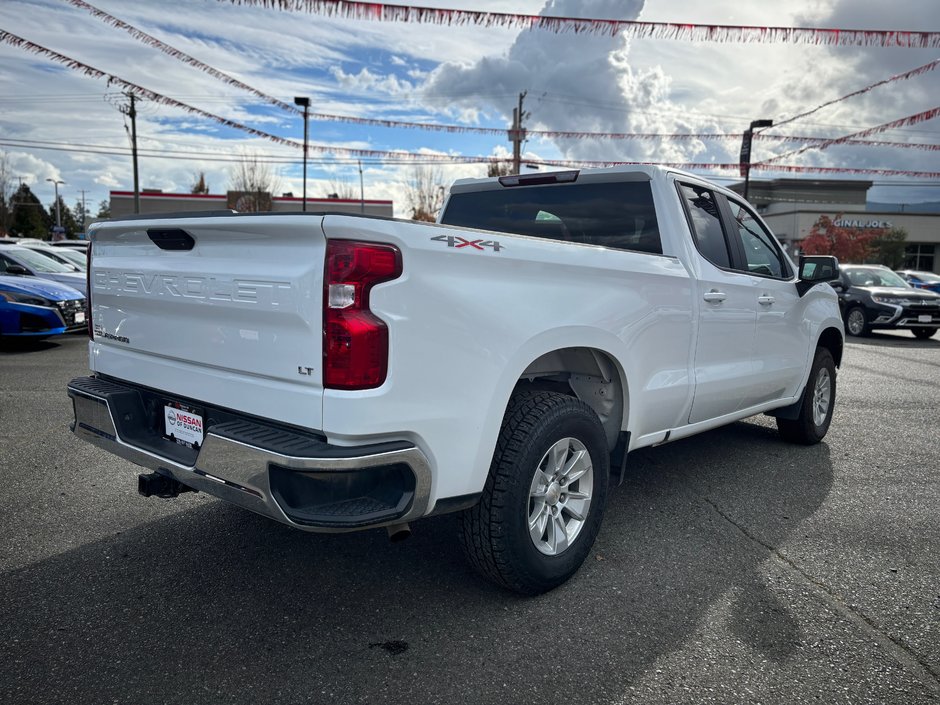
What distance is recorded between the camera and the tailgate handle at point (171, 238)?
282 centimetres

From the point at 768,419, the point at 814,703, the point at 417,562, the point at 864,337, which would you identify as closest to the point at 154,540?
the point at 417,562

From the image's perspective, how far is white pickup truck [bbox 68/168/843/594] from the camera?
2.35m

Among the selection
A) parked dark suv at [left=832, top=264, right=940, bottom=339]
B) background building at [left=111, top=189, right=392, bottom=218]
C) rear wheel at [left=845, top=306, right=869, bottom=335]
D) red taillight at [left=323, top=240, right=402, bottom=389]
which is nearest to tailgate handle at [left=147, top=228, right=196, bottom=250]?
red taillight at [left=323, top=240, right=402, bottom=389]

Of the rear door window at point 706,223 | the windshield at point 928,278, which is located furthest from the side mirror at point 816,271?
the windshield at point 928,278

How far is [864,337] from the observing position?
595 inches

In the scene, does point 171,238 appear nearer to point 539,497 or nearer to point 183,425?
point 183,425

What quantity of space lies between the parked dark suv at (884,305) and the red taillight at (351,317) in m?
15.0

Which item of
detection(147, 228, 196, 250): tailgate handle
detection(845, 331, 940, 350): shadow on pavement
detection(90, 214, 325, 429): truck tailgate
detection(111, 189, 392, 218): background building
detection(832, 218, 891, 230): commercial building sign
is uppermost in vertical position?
detection(832, 218, 891, 230): commercial building sign

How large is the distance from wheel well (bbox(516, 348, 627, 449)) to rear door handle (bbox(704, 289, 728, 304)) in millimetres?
897

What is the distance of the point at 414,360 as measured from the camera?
2424mm

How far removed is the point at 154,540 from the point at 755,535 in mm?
3121

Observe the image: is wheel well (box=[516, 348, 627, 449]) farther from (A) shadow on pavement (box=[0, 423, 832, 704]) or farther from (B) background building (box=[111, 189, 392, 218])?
(B) background building (box=[111, 189, 392, 218])

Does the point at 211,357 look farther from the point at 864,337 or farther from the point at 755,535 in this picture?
the point at 864,337

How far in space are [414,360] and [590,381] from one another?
1.46 m
